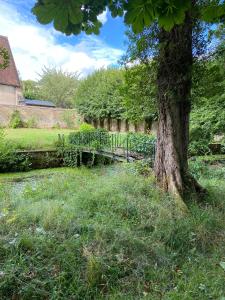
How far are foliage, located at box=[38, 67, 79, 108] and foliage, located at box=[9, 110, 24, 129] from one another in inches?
668

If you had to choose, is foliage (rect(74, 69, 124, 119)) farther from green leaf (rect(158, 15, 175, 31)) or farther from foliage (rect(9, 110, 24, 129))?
green leaf (rect(158, 15, 175, 31))

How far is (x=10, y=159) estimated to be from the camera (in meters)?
10.0

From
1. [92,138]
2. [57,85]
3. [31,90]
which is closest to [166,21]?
[92,138]

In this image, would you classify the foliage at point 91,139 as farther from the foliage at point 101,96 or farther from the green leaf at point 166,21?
the green leaf at point 166,21

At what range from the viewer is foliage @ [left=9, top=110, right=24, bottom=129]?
19.5m

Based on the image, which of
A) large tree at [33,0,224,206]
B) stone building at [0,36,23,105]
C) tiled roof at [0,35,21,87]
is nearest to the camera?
large tree at [33,0,224,206]

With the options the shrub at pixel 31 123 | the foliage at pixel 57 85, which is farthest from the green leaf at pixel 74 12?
the foliage at pixel 57 85

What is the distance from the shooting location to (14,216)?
135 inches

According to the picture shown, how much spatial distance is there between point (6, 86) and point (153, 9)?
26.3 m

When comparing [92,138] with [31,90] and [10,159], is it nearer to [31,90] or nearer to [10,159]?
[10,159]

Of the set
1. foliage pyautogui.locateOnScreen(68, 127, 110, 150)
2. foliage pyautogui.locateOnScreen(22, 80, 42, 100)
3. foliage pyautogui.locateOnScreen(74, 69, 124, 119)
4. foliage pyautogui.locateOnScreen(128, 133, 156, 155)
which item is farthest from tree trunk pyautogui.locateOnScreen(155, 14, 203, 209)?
foliage pyautogui.locateOnScreen(22, 80, 42, 100)

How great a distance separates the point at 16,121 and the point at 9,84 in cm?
768

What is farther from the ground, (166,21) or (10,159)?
(166,21)

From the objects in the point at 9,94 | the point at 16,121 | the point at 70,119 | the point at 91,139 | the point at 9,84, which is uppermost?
the point at 9,84
